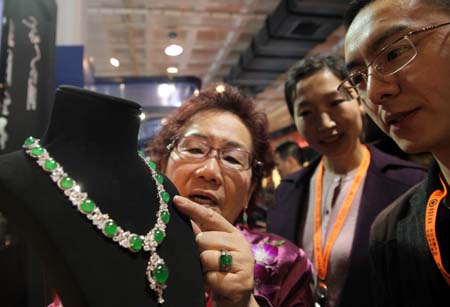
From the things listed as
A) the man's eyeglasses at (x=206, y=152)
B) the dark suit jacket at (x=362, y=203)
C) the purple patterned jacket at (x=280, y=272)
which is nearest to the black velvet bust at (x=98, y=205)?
the man's eyeglasses at (x=206, y=152)

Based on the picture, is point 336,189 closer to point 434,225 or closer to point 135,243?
point 434,225

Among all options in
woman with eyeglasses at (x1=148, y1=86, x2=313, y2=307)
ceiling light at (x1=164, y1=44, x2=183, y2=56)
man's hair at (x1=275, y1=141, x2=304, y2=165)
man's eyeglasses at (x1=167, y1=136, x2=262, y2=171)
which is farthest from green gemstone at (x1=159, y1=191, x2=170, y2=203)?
ceiling light at (x1=164, y1=44, x2=183, y2=56)

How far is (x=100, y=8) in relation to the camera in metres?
4.11

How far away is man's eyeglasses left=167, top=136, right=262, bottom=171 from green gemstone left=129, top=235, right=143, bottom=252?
53 cm

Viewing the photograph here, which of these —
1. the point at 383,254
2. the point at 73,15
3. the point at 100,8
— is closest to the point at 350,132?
the point at 383,254

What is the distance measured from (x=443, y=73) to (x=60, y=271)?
883mm

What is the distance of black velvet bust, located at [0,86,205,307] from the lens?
1.33ft

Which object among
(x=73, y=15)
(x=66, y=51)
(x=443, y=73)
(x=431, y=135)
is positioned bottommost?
(x=431, y=135)

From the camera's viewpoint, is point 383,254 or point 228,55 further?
point 228,55

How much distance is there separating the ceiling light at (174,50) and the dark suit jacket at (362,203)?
13.9ft

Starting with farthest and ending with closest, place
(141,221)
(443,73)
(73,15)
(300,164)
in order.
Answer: (300,164) → (73,15) → (443,73) → (141,221)

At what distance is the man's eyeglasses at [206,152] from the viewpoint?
100 centimetres

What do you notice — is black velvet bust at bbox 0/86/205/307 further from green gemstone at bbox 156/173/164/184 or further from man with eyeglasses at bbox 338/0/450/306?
man with eyeglasses at bbox 338/0/450/306

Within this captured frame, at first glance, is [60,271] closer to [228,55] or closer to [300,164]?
[300,164]
